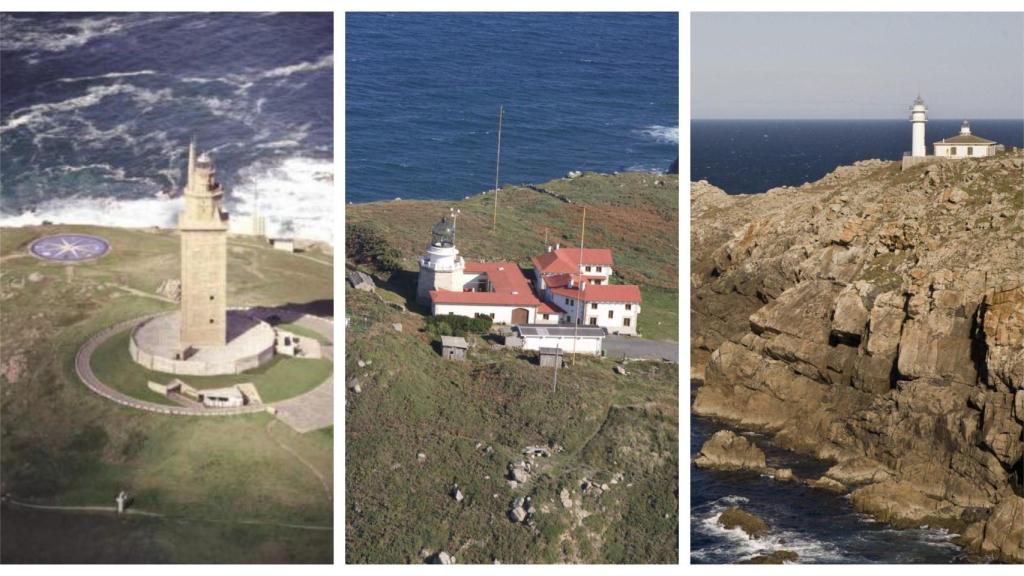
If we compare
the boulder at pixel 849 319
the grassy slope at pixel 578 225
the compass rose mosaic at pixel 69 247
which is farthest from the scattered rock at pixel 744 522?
the compass rose mosaic at pixel 69 247

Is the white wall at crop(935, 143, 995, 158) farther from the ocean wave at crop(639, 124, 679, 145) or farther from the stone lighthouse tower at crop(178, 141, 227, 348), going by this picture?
the stone lighthouse tower at crop(178, 141, 227, 348)

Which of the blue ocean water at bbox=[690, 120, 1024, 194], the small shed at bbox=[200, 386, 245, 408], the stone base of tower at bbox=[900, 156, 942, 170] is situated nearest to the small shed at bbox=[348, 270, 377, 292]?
the small shed at bbox=[200, 386, 245, 408]

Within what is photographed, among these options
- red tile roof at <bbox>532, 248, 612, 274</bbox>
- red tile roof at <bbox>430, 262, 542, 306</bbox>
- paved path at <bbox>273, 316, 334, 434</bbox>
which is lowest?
paved path at <bbox>273, 316, 334, 434</bbox>

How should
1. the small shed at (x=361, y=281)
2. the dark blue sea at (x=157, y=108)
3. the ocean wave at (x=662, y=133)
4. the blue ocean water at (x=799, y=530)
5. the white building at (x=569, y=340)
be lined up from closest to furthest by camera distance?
1. the dark blue sea at (x=157, y=108)
2. the blue ocean water at (x=799, y=530)
3. the white building at (x=569, y=340)
4. the ocean wave at (x=662, y=133)
5. the small shed at (x=361, y=281)

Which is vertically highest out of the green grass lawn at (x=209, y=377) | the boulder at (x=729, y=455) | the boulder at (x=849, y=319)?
the boulder at (x=849, y=319)

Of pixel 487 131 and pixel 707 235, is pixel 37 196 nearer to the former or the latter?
pixel 487 131

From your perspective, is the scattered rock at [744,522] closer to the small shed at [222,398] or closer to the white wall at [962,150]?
the small shed at [222,398]
